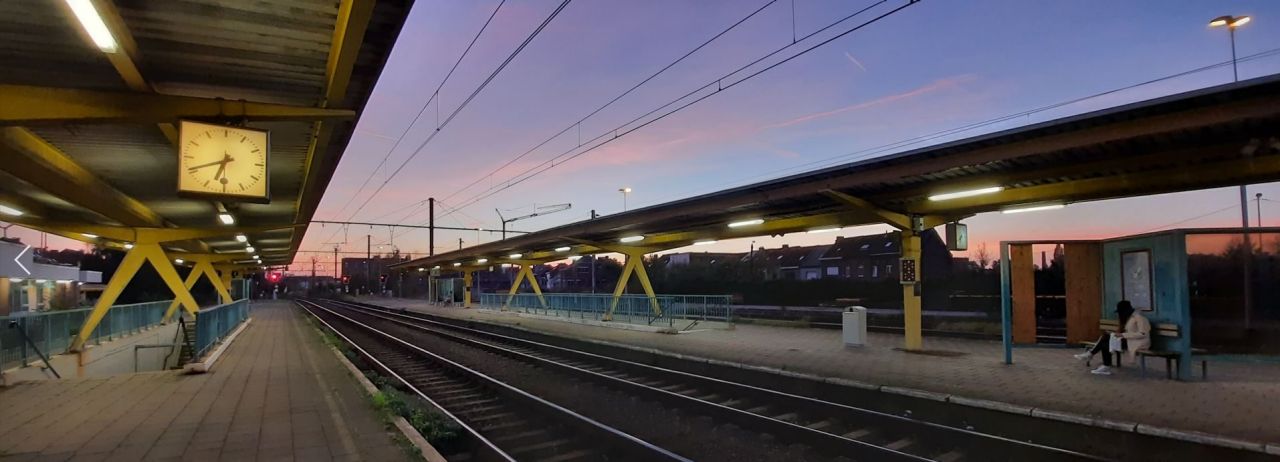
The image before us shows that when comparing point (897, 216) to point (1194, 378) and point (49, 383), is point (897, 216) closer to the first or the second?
point (1194, 378)

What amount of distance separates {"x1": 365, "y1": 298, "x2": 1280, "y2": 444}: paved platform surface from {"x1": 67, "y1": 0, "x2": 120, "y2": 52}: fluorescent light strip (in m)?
10.7

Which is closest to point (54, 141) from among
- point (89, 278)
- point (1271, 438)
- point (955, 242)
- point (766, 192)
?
point (766, 192)

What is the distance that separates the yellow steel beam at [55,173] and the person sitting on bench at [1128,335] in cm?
1545

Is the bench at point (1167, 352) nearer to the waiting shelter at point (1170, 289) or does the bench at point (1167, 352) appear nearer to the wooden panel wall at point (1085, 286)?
the waiting shelter at point (1170, 289)

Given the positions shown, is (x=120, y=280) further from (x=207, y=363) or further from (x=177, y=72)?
(x=177, y=72)

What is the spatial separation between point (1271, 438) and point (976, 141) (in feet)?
17.5

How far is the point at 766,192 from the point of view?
15.4 meters

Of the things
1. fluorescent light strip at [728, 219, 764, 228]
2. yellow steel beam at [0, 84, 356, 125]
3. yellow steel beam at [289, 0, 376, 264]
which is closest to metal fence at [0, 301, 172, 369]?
yellow steel beam at [289, 0, 376, 264]

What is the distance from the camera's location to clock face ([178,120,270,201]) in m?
6.06

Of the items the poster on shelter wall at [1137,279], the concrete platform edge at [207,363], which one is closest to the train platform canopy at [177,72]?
the concrete platform edge at [207,363]

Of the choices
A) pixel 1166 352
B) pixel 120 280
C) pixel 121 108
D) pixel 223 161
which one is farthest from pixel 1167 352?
pixel 120 280

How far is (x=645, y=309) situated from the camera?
26.3m

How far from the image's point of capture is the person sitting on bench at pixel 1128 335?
10.9 metres

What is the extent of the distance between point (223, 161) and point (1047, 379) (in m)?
12.3
